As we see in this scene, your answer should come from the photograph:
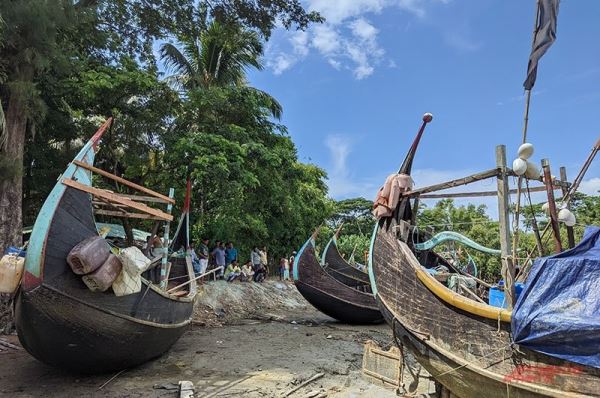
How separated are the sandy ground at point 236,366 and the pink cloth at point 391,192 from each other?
2.60m

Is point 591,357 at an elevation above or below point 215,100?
below

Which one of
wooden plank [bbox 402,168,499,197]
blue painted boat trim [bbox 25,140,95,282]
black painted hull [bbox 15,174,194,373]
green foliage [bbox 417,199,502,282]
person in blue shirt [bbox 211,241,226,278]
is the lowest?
black painted hull [bbox 15,174,194,373]

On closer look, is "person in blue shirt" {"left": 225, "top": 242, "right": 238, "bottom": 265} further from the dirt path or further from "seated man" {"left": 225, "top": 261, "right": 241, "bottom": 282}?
the dirt path

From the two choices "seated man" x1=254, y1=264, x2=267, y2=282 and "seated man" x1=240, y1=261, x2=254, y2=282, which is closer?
"seated man" x1=240, y1=261, x2=254, y2=282

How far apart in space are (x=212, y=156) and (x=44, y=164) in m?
4.42

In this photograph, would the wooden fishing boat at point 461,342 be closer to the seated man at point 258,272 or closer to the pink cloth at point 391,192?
the pink cloth at point 391,192

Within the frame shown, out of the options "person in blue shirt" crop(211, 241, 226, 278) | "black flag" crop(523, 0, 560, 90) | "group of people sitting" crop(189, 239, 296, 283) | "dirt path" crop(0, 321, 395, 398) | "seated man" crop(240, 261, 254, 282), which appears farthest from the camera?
"seated man" crop(240, 261, 254, 282)

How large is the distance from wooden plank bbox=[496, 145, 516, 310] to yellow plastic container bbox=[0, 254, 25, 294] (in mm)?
5470

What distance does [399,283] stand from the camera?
570 cm

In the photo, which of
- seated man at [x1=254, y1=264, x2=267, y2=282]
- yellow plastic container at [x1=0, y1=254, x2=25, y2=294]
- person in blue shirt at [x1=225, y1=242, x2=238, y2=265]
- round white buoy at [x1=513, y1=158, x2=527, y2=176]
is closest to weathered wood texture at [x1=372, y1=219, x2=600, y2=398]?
round white buoy at [x1=513, y1=158, x2=527, y2=176]

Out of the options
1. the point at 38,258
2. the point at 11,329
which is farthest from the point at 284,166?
the point at 38,258

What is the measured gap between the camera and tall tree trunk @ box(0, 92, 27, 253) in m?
8.70

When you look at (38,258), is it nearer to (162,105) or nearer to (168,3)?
(162,105)

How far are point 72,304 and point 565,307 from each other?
526 cm
